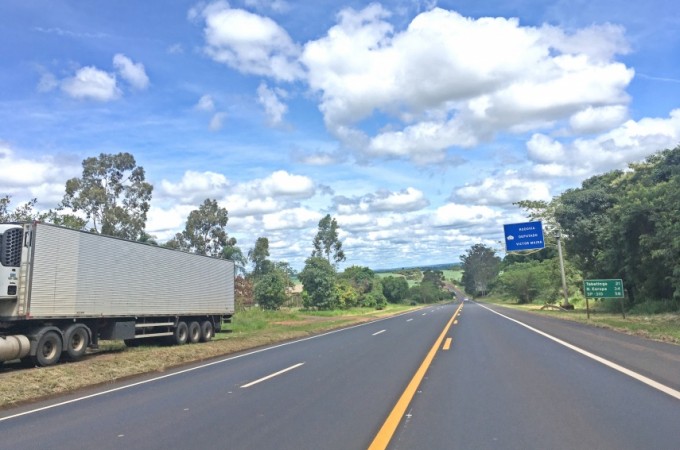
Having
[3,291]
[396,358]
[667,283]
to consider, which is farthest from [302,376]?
[667,283]

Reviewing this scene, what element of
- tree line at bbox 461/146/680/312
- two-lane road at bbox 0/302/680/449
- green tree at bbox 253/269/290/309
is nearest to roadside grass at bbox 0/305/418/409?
two-lane road at bbox 0/302/680/449

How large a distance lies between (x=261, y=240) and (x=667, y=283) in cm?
6122

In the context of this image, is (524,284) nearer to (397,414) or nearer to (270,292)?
(270,292)

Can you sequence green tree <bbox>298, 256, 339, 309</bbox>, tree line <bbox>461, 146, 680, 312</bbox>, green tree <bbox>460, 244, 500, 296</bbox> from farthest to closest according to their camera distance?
green tree <bbox>460, 244, 500, 296</bbox>
green tree <bbox>298, 256, 339, 309</bbox>
tree line <bbox>461, 146, 680, 312</bbox>

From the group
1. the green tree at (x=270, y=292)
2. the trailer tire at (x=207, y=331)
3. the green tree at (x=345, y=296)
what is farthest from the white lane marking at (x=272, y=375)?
the green tree at (x=345, y=296)

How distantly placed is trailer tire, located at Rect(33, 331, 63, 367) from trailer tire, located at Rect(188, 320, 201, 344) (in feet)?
23.9

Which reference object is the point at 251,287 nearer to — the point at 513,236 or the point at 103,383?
the point at 513,236

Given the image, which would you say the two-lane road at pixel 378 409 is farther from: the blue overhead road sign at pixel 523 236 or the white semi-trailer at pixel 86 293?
the blue overhead road sign at pixel 523 236

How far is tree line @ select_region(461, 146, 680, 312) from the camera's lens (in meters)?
28.2

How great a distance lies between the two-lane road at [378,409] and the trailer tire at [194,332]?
896cm

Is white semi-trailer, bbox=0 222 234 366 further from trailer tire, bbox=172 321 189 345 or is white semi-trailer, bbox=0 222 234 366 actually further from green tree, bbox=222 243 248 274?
green tree, bbox=222 243 248 274

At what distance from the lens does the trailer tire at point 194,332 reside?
21928 mm

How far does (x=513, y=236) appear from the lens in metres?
42.6

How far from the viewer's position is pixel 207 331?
76.2 ft
